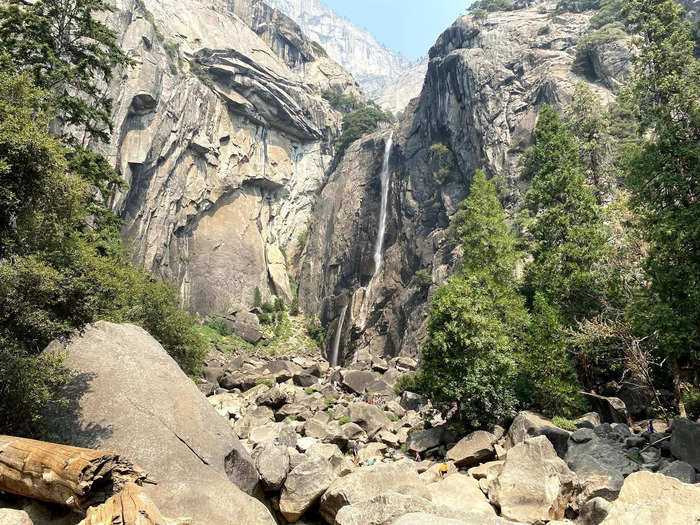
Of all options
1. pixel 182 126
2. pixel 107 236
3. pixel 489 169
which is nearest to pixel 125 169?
pixel 182 126

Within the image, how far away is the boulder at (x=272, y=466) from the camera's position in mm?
10023

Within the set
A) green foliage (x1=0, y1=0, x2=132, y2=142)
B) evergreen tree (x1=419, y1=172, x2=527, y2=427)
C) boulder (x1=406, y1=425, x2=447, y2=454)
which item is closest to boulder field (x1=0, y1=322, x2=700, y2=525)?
evergreen tree (x1=419, y1=172, x2=527, y2=427)

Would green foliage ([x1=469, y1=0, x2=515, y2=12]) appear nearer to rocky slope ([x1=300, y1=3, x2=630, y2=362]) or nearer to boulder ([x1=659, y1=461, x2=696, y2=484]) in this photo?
rocky slope ([x1=300, y1=3, x2=630, y2=362])

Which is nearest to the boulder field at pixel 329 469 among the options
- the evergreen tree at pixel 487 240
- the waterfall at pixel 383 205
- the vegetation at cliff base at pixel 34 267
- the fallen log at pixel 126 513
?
the vegetation at cliff base at pixel 34 267

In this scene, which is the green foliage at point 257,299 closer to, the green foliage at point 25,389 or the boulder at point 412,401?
the boulder at point 412,401

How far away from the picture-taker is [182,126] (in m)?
61.1

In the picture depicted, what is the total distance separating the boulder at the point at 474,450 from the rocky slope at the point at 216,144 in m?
50.6

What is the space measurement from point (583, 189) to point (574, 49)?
149ft

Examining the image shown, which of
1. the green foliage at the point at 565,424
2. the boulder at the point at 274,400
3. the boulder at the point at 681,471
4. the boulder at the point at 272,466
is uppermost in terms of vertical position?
the boulder at the point at 681,471

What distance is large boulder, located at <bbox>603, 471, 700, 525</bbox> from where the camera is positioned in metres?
5.30

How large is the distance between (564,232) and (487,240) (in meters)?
4.80

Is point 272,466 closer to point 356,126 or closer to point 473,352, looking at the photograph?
point 473,352

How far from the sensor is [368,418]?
19.8m

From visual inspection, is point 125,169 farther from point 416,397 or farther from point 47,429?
point 47,429
